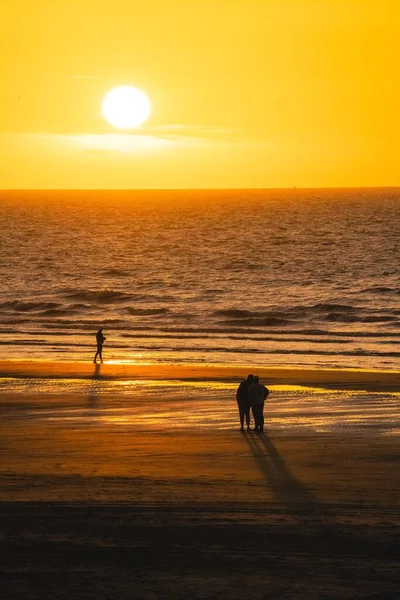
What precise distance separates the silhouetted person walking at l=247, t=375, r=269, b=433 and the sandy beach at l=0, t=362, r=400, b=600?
0.94 ft

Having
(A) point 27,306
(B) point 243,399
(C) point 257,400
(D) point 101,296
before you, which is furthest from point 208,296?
(C) point 257,400

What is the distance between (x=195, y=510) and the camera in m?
14.3

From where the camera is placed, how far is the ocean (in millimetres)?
42312

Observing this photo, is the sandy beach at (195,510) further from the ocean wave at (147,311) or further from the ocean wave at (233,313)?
the ocean wave at (147,311)

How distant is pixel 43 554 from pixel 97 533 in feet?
3.37

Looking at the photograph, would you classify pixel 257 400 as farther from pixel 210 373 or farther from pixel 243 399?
pixel 210 373

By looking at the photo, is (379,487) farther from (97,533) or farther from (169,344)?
(169,344)

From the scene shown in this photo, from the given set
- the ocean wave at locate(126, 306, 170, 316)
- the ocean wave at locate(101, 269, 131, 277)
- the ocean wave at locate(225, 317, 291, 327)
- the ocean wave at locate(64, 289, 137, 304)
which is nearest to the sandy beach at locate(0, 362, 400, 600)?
the ocean wave at locate(225, 317, 291, 327)

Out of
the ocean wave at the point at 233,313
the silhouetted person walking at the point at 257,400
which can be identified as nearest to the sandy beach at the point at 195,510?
the silhouetted person walking at the point at 257,400

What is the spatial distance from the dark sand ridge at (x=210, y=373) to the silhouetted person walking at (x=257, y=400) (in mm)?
9082

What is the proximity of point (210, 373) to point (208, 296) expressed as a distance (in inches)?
1322

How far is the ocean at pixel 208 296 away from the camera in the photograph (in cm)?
4231

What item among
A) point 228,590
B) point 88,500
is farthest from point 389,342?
point 228,590

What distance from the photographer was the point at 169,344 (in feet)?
145
